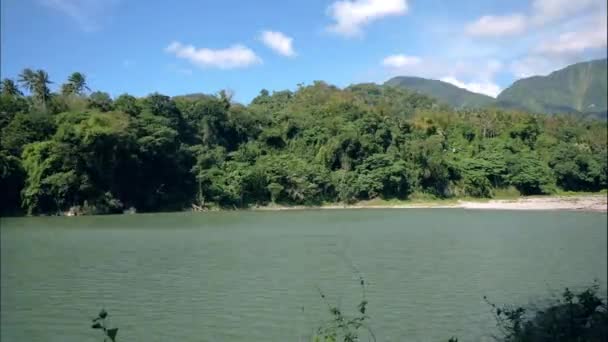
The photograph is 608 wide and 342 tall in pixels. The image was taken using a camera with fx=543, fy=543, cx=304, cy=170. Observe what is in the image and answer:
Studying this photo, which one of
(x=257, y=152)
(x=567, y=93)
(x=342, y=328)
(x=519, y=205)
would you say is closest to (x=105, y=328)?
(x=342, y=328)

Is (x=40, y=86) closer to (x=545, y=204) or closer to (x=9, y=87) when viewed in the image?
(x=9, y=87)

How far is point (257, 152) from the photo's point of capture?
198ft

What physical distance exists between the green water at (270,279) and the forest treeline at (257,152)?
1728cm

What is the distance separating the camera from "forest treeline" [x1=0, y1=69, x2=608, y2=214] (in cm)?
4325

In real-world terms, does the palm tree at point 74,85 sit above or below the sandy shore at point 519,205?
above

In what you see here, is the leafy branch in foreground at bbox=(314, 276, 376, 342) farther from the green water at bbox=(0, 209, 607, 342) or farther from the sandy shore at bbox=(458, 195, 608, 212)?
the sandy shore at bbox=(458, 195, 608, 212)

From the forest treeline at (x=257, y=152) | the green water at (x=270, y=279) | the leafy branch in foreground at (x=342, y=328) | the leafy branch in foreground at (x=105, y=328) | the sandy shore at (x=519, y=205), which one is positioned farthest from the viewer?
the sandy shore at (x=519, y=205)

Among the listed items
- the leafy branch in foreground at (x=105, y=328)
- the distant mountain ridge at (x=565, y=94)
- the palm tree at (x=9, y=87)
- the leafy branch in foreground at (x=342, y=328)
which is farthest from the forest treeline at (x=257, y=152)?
the distant mountain ridge at (x=565, y=94)

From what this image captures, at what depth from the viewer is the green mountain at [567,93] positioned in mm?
159875

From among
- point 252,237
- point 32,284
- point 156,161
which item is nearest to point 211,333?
point 32,284

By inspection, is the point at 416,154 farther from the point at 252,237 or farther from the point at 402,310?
the point at 402,310

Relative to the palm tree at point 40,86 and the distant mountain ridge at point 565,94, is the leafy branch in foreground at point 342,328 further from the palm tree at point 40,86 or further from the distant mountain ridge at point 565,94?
the distant mountain ridge at point 565,94

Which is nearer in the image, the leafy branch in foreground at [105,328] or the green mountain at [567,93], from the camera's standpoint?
the leafy branch in foreground at [105,328]

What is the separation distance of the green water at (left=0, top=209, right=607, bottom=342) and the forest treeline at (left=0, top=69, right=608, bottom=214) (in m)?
17.3
